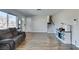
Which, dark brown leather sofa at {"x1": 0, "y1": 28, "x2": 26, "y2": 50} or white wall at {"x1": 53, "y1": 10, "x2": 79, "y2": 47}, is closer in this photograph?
dark brown leather sofa at {"x1": 0, "y1": 28, "x2": 26, "y2": 50}

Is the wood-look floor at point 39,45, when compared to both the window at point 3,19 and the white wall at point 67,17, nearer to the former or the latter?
the window at point 3,19

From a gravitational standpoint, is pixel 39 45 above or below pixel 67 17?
below

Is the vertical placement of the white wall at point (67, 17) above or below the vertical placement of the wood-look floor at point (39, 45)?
above

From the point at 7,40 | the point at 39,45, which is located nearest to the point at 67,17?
the point at 39,45

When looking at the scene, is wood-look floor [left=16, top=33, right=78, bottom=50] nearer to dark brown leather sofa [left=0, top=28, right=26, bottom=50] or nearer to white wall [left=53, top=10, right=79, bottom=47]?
dark brown leather sofa [left=0, top=28, right=26, bottom=50]

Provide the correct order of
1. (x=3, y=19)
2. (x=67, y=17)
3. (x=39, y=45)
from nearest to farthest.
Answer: (x=3, y=19)
(x=39, y=45)
(x=67, y=17)

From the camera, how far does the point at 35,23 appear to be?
3.09 meters

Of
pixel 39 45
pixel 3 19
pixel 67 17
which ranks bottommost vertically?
pixel 39 45

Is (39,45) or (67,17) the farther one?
(67,17)

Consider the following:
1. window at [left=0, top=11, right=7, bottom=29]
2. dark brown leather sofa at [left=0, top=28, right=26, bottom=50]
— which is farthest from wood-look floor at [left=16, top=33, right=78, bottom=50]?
window at [left=0, top=11, right=7, bottom=29]

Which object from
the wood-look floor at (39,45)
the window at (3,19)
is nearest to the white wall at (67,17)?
the wood-look floor at (39,45)

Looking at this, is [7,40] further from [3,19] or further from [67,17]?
[67,17]
